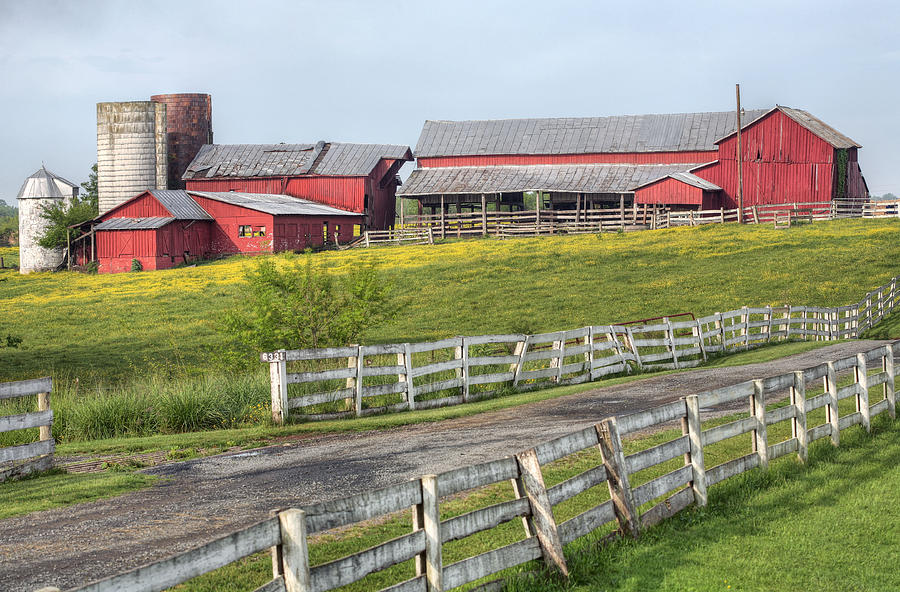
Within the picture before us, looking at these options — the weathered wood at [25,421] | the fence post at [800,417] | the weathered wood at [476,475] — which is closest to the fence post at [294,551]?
the weathered wood at [476,475]

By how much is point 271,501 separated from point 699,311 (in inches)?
964

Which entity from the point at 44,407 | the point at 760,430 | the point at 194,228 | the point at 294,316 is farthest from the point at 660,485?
the point at 194,228

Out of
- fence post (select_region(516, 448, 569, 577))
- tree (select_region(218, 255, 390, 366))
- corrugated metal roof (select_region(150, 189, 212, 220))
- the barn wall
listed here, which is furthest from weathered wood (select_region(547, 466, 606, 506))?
the barn wall

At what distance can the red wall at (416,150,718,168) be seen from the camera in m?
67.8

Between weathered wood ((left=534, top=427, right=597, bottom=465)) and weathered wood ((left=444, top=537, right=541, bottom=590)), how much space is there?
631mm

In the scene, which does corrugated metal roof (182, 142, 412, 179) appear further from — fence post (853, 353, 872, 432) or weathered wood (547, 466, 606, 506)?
weathered wood (547, 466, 606, 506)

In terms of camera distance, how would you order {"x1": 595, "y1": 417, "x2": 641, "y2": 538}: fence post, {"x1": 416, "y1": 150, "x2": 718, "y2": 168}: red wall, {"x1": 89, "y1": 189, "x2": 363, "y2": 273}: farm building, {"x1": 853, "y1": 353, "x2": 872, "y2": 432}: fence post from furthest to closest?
{"x1": 416, "y1": 150, "x2": 718, "y2": 168}: red wall → {"x1": 89, "y1": 189, "x2": 363, "y2": 273}: farm building → {"x1": 853, "y1": 353, "x2": 872, "y2": 432}: fence post → {"x1": 595, "y1": 417, "x2": 641, "y2": 538}: fence post

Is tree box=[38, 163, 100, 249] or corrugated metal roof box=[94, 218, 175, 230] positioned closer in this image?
corrugated metal roof box=[94, 218, 175, 230]

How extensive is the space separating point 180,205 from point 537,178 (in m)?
24.9

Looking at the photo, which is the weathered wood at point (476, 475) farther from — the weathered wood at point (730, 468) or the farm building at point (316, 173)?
the farm building at point (316, 173)

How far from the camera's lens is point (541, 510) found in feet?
23.1

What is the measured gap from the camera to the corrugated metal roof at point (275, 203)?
62406 mm

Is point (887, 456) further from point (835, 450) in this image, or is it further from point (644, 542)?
point (644, 542)

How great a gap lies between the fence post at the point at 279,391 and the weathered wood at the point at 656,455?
306 inches
